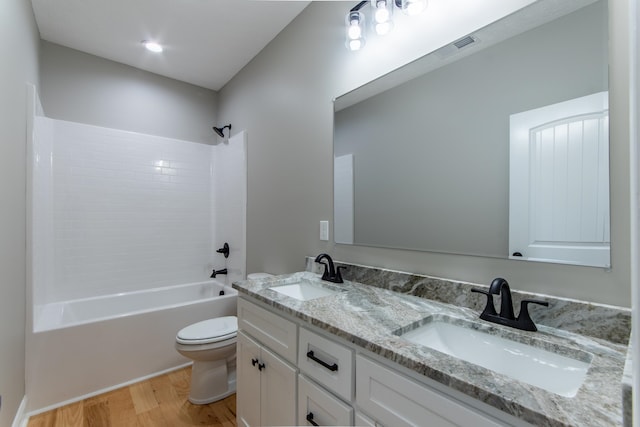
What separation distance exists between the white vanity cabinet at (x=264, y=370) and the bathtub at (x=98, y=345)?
116cm

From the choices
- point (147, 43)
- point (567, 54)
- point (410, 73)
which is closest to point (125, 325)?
point (147, 43)

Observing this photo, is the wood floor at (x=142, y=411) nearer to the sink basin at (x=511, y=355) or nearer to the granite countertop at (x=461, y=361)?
the granite countertop at (x=461, y=361)

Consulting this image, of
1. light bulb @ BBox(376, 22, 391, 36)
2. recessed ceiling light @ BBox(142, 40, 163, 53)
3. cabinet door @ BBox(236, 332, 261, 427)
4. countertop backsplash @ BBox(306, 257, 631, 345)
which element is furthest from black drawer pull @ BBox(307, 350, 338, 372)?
recessed ceiling light @ BBox(142, 40, 163, 53)

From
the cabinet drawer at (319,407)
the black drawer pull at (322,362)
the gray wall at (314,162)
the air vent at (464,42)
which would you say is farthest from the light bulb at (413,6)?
the cabinet drawer at (319,407)

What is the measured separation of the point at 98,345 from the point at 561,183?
2.86 metres

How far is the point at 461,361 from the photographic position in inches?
28.5

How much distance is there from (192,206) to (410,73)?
2638 millimetres

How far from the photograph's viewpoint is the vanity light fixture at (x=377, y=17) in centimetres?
132

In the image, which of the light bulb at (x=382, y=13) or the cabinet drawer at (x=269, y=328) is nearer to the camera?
Answer: the cabinet drawer at (x=269, y=328)

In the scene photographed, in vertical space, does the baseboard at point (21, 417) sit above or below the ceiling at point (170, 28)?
below

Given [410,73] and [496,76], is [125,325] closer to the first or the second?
[410,73]

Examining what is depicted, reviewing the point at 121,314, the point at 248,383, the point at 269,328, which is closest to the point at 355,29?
the point at 269,328

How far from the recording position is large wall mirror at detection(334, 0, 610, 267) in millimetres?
941

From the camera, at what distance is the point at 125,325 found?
7.32 feet
